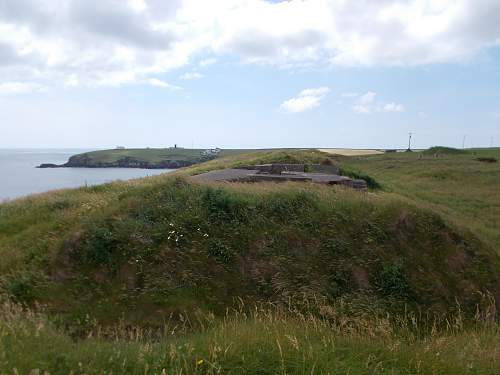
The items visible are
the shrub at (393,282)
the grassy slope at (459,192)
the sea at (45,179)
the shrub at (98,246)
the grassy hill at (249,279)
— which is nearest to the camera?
the grassy hill at (249,279)

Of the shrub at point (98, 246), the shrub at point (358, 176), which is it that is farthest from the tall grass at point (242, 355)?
the shrub at point (358, 176)

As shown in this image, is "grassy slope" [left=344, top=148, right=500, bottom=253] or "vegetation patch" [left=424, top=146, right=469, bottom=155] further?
"vegetation patch" [left=424, top=146, right=469, bottom=155]

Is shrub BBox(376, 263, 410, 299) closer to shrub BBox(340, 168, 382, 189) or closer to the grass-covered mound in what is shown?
the grass-covered mound

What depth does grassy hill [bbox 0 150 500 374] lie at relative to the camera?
168 inches

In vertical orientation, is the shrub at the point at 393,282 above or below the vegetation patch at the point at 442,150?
below

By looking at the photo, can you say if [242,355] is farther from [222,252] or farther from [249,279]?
[222,252]

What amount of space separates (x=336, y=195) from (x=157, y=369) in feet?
27.9

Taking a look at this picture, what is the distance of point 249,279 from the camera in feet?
26.8

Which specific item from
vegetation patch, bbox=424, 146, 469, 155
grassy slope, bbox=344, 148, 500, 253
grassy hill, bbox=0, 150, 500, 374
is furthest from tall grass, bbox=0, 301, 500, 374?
vegetation patch, bbox=424, 146, 469, 155

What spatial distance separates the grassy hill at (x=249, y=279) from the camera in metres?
4.28

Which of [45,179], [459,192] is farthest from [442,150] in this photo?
[45,179]

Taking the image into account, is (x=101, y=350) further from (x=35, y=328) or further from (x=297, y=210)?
(x=297, y=210)

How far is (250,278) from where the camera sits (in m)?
8.20

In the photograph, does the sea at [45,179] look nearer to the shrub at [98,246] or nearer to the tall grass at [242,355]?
the shrub at [98,246]
